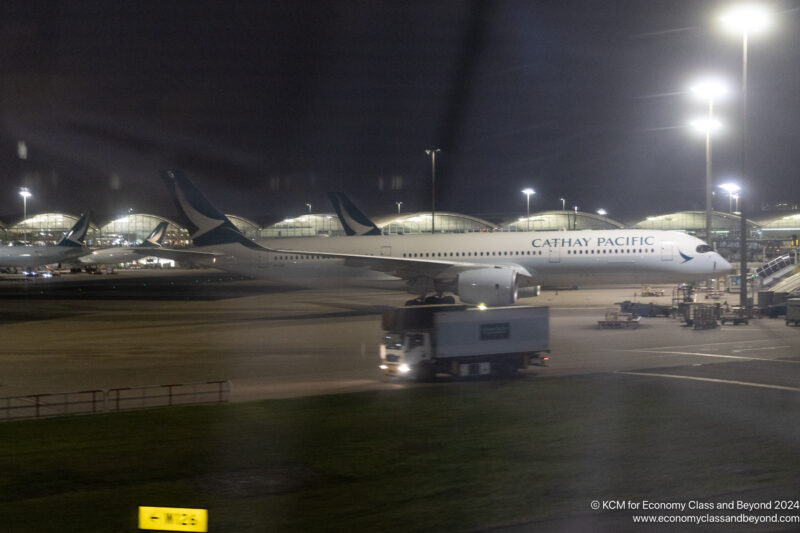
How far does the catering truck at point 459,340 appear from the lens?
21562 mm

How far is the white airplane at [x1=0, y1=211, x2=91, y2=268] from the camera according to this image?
339ft

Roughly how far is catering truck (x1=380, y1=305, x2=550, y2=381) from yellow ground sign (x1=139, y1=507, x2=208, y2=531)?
1476 cm

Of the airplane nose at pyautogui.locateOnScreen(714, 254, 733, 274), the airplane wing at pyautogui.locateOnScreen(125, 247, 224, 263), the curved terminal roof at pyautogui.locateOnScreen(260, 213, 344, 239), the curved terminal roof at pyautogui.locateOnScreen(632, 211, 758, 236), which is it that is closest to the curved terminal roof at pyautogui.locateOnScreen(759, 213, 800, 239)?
the curved terminal roof at pyautogui.locateOnScreen(632, 211, 758, 236)

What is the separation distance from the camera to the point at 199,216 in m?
50.2

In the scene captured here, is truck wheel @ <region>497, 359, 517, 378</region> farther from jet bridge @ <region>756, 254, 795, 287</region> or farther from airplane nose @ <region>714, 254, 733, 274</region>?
jet bridge @ <region>756, 254, 795, 287</region>

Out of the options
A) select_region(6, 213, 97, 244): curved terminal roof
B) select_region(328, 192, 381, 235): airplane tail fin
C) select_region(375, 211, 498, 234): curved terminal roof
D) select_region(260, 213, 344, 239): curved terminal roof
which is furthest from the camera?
select_region(6, 213, 97, 244): curved terminal roof

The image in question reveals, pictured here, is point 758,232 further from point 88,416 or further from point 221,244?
point 88,416

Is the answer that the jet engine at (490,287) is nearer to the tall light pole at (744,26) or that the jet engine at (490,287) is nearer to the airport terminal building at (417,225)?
the tall light pole at (744,26)

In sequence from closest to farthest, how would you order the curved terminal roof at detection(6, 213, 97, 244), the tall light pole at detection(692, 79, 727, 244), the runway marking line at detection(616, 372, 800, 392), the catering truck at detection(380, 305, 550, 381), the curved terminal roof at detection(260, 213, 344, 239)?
the runway marking line at detection(616, 372, 800, 392)
the catering truck at detection(380, 305, 550, 381)
the tall light pole at detection(692, 79, 727, 244)
the curved terminal roof at detection(260, 213, 344, 239)
the curved terminal roof at detection(6, 213, 97, 244)

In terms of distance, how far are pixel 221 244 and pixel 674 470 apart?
136 feet

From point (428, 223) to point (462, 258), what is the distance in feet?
303

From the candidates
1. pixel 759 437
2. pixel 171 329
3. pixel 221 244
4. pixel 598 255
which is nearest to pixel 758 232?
pixel 598 255

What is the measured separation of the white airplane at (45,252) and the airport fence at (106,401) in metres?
94.1

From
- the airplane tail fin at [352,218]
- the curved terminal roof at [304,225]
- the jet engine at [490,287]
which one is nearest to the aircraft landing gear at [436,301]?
the jet engine at [490,287]
